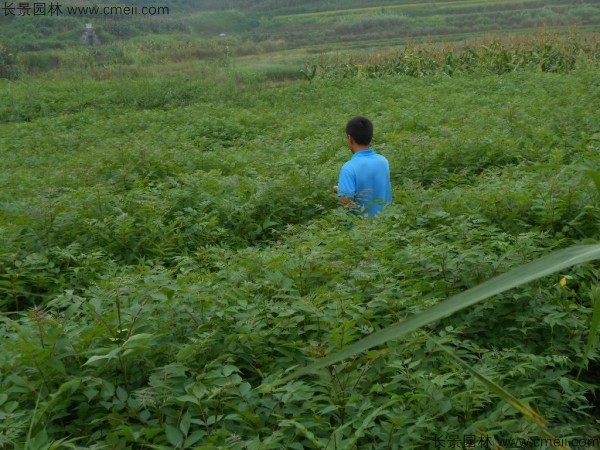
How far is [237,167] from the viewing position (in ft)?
26.1

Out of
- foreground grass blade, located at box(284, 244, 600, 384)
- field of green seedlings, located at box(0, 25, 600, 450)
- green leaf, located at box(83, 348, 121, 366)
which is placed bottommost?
field of green seedlings, located at box(0, 25, 600, 450)

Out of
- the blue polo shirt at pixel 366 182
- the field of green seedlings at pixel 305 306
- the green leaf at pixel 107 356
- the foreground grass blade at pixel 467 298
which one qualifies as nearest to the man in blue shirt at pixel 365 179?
the blue polo shirt at pixel 366 182

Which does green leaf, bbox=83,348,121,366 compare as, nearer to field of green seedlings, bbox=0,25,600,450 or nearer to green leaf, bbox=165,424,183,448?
field of green seedlings, bbox=0,25,600,450

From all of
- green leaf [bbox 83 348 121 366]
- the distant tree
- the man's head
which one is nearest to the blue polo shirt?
the man's head

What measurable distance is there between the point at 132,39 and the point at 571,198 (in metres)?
34.6

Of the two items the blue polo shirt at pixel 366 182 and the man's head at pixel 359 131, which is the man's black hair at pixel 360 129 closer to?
the man's head at pixel 359 131

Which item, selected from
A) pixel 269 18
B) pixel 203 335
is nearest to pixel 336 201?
pixel 203 335

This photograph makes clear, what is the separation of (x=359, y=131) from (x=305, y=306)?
104 inches

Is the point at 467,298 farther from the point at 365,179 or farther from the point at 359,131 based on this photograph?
the point at 359,131

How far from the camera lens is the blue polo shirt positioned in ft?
18.1

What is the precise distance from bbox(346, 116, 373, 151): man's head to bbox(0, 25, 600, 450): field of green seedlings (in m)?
0.57

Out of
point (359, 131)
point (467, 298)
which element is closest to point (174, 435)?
point (467, 298)

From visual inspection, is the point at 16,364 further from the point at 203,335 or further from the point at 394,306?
the point at 394,306

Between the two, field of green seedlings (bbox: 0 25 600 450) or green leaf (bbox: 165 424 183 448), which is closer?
green leaf (bbox: 165 424 183 448)
